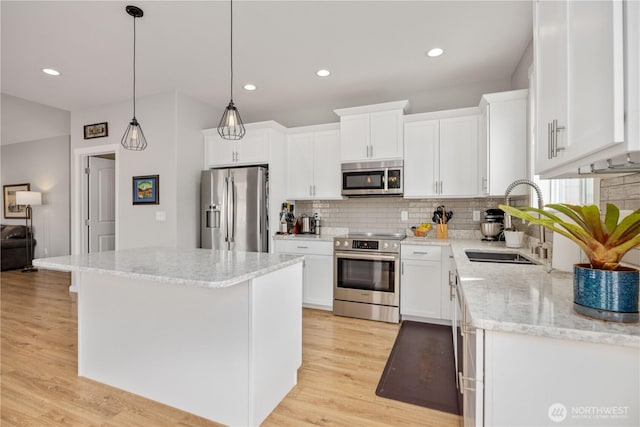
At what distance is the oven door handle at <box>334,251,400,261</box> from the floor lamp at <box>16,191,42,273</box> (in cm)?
639

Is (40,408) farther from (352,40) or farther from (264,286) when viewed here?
(352,40)

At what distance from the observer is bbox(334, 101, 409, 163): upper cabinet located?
3.48 m

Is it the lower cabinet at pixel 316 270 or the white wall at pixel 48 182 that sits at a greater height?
the white wall at pixel 48 182

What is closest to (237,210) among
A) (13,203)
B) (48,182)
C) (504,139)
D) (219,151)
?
(219,151)

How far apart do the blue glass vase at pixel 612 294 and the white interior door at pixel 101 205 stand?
18.1ft

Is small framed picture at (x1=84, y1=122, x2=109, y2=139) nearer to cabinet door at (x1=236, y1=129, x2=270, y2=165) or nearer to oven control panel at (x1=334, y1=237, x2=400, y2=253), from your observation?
cabinet door at (x1=236, y1=129, x2=270, y2=165)

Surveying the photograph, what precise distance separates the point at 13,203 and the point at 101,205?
407 cm

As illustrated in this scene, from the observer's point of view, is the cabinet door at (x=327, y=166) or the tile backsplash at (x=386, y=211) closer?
the tile backsplash at (x=386, y=211)

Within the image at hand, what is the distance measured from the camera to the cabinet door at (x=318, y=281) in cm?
357

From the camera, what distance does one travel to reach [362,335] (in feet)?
9.71

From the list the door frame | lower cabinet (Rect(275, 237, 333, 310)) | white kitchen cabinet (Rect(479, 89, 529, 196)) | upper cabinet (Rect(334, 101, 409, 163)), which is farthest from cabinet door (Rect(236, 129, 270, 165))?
white kitchen cabinet (Rect(479, 89, 529, 196))

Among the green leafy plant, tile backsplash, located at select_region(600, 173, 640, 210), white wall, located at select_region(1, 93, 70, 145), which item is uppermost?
white wall, located at select_region(1, 93, 70, 145)

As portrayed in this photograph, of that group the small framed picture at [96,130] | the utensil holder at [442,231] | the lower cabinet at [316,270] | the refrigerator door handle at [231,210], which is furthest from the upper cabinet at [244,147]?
the utensil holder at [442,231]

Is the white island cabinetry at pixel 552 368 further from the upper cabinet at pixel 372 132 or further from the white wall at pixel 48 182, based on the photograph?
the white wall at pixel 48 182
